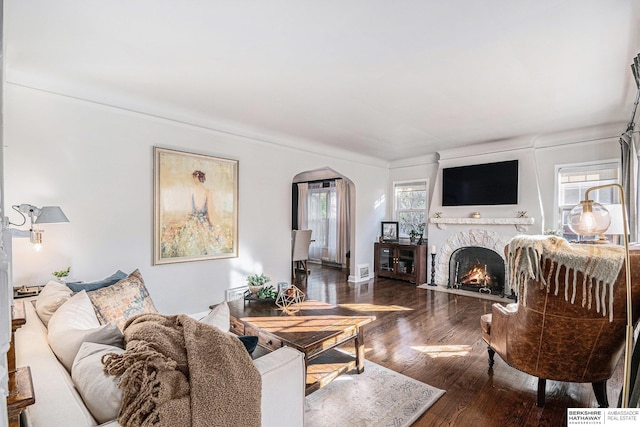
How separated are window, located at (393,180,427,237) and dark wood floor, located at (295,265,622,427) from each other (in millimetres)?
1907

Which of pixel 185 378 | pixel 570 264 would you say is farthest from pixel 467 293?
pixel 185 378

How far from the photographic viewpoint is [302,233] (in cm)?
638

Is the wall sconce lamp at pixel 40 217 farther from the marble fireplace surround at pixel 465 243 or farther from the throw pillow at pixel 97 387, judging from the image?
the marble fireplace surround at pixel 465 243

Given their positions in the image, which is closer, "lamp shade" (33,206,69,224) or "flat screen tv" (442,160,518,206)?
"lamp shade" (33,206,69,224)

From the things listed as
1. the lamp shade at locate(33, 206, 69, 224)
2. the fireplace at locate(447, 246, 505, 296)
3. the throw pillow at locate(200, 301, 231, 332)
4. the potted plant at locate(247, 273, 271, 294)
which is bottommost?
the fireplace at locate(447, 246, 505, 296)

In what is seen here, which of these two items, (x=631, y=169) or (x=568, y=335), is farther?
(x=631, y=169)

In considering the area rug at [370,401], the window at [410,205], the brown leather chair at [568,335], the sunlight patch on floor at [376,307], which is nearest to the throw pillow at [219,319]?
the area rug at [370,401]

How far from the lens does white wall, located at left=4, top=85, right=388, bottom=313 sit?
8.86 ft

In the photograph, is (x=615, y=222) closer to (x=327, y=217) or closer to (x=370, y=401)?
(x=370, y=401)

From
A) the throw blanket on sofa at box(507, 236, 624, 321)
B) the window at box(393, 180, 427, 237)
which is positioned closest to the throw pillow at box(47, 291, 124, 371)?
the throw blanket on sofa at box(507, 236, 624, 321)

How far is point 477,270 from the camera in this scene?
5.42m

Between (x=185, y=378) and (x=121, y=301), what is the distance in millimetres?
1275

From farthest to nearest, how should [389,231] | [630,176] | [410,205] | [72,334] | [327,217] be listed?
[327,217]
[389,231]
[410,205]
[630,176]
[72,334]

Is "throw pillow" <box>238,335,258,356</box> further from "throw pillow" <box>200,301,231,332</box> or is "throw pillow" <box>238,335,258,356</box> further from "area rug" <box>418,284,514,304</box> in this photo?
"area rug" <box>418,284,514,304</box>
